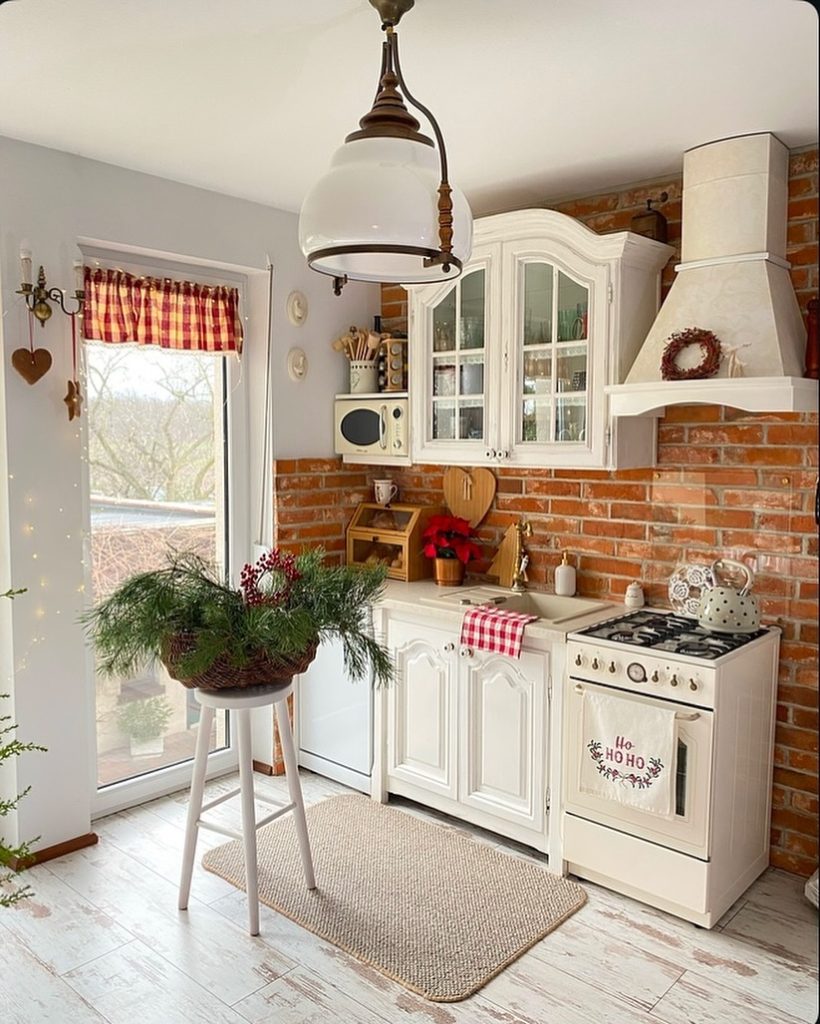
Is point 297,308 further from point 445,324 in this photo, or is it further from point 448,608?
point 448,608

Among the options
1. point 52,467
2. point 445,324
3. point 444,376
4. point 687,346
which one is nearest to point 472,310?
point 445,324

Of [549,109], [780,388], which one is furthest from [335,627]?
[549,109]

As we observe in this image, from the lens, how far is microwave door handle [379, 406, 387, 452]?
142 inches

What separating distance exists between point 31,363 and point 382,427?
4.66 feet

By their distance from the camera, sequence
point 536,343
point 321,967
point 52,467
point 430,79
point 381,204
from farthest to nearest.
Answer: point 536,343 → point 52,467 → point 321,967 → point 430,79 → point 381,204

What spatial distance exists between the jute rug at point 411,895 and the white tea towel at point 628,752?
0.40 meters

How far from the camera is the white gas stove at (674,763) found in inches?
96.4

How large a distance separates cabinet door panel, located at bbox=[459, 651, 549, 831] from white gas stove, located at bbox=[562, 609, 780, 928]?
14 centimetres

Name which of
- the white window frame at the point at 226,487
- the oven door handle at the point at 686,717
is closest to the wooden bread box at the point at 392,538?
the white window frame at the point at 226,487

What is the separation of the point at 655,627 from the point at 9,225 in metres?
2.47

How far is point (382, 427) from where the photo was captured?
3.62m

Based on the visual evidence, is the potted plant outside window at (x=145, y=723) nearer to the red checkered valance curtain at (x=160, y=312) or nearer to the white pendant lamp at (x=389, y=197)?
the red checkered valance curtain at (x=160, y=312)

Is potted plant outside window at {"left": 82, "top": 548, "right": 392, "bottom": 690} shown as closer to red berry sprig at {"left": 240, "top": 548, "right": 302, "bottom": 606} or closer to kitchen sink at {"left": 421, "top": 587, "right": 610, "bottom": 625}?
red berry sprig at {"left": 240, "top": 548, "right": 302, "bottom": 606}

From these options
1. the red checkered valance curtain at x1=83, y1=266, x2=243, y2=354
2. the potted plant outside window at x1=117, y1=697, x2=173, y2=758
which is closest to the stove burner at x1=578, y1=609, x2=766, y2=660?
the potted plant outside window at x1=117, y1=697, x2=173, y2=758
